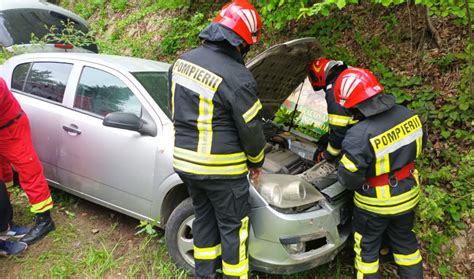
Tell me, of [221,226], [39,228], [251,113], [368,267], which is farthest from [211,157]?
[39,228]

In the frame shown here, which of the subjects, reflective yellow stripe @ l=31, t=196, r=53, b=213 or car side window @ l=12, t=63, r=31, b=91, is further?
car side window @ l=12, t=63, r=31, b=91

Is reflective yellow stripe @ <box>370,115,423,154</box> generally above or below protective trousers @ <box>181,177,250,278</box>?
above

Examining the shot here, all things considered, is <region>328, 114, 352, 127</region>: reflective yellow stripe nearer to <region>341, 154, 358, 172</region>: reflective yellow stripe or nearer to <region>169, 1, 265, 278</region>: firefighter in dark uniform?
<region>341, 154, 358, 172</region>: reflective yellow stripe

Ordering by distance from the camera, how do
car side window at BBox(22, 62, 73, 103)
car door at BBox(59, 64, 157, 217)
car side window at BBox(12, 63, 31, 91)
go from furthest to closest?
1. car side window at BBox(12, 63, 31, 91)
2. car side window at BBox(22, 62, 73, 103)
3. car door at BBox(59, 64, 157, 217)

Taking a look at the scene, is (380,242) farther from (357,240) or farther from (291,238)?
(291,238)

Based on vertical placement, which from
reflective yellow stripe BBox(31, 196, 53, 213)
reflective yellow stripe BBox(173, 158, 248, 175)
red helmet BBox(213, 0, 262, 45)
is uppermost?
red helmet BBox(213, 0, 262, 45)

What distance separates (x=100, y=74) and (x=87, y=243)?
155 cm

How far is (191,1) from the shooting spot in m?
7.55

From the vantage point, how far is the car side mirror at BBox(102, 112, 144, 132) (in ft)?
9.52

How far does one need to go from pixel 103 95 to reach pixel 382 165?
2.42 meters

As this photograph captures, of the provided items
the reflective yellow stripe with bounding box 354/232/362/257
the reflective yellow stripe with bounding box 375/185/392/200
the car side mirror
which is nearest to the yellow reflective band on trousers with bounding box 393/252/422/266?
the reflective yellow stripe with bounding box 354/232/362/257

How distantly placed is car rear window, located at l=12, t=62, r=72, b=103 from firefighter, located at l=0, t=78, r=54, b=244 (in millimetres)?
414

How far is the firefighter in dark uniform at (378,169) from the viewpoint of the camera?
263cm

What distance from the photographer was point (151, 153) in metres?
3.03
